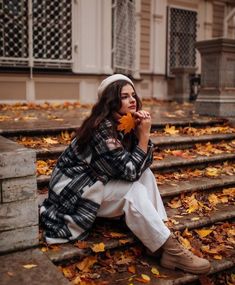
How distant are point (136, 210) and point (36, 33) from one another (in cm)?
754

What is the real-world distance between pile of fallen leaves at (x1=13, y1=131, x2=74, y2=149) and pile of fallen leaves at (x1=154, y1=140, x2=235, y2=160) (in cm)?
116

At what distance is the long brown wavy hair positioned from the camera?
116 inches

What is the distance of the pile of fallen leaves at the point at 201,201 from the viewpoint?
380 cm

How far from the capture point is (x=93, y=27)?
10.1 meters

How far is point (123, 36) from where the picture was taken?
433 inches

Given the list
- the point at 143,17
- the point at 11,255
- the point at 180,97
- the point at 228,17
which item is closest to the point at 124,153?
the point at 11,255

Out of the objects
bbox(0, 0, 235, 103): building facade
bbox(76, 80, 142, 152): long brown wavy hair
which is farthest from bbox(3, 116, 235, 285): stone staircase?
bbox(0, 0, 235, 103): building facade

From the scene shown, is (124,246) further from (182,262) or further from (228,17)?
(228,17)

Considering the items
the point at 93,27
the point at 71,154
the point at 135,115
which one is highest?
the point at 93,27

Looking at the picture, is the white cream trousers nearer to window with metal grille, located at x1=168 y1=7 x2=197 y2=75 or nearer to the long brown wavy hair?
the long brown wavy hair

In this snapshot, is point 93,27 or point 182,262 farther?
point 93,27

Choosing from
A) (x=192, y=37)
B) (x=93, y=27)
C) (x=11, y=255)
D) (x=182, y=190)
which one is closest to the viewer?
(x=11, y=255)

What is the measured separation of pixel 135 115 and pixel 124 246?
105 centimetres

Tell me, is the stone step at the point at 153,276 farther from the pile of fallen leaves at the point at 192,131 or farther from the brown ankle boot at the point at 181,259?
the pile of fallen leaves at the point at 192,131
